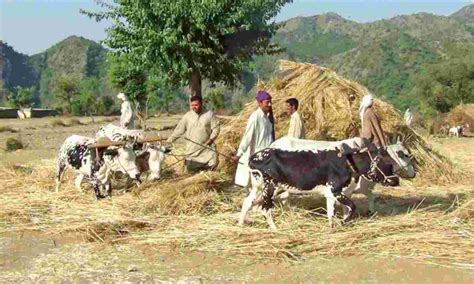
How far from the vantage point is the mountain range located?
71875 mm

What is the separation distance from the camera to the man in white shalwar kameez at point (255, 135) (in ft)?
24.6

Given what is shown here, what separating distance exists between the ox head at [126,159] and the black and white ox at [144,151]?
0.12 metres

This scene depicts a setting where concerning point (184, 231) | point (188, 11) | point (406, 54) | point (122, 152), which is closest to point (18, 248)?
point (184, 231)

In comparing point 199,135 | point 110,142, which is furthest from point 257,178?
point 110,142

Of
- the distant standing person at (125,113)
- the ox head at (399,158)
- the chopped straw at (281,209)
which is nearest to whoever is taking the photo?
the chopped straw at (281,209)

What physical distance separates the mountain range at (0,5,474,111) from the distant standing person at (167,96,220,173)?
35.3 metres

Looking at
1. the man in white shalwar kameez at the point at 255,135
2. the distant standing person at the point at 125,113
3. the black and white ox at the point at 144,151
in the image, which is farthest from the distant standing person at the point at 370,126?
the distant standing person at the point at 125,113

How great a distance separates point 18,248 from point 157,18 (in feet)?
29.3

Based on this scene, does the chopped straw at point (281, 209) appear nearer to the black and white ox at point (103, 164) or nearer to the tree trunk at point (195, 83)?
the black and white ox at point (103, 164)

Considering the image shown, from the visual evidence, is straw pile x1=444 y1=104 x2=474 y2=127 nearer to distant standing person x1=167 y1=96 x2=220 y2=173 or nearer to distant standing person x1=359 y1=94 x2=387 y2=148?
distant standing person x1=167 y1=96 x2=220 y2=173

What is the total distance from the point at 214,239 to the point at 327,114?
472cm

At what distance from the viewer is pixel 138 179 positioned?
8969 mm

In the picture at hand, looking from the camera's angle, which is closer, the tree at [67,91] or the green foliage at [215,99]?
the green foliage at [215,99]

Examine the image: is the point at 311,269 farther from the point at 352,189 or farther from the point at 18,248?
the point at 18,248
